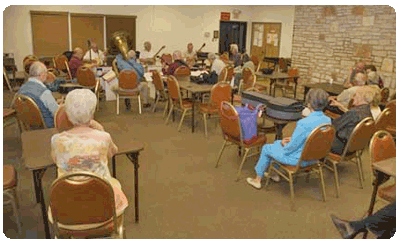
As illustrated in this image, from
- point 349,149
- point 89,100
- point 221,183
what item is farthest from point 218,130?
point 89,100

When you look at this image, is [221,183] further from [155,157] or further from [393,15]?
[393,15]

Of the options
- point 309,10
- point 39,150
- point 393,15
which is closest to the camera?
point 39,150

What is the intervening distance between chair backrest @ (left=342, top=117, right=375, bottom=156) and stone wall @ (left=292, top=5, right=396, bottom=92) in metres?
4.14

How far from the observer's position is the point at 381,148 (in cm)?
Answer: 274

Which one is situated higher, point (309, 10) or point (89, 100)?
point (309, 10)

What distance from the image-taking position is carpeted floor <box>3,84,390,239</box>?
9.44ft

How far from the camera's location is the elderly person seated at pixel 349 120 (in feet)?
11.3

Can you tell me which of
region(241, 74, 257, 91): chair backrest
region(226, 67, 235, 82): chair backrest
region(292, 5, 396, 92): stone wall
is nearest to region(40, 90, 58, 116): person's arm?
region(241, 74, 257, 91): chair backrest

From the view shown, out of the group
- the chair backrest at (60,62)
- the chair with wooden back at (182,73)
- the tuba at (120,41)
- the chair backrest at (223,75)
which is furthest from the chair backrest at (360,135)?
the chair backrest at (60,62)

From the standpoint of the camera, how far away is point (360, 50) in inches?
295

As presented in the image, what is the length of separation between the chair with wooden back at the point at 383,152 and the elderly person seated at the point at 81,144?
1880 mm

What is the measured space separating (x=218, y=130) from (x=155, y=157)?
1472 mm

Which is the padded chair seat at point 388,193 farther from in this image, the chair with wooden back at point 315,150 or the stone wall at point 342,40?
the stone wall at point 342,40
